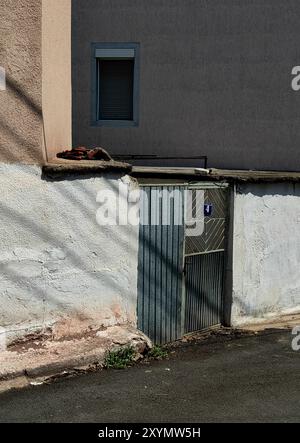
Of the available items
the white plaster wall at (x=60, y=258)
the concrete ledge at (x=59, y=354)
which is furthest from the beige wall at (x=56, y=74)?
the concrete ledge at (x=59, y=354)

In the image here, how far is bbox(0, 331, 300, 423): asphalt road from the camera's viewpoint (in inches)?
235

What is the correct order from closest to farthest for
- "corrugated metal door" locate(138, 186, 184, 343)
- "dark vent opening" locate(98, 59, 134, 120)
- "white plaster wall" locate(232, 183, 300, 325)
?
"corrugated metal door" locate(138, 186, 184, 343) → "white plaster wall" locate(232, 183, 300, 325) → "dark vent opening" locate(98, 59, 134, 120)

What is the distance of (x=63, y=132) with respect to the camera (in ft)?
28.7

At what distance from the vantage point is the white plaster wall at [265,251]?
9.75m

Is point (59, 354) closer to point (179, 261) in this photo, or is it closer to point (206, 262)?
point (179, 261)

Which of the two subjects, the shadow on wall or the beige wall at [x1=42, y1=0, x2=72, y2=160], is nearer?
the shadow on wall

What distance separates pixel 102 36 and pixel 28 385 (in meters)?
8.50

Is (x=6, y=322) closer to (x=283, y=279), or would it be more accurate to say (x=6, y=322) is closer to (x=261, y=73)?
(x=283, y=279)

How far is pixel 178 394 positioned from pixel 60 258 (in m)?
2.03

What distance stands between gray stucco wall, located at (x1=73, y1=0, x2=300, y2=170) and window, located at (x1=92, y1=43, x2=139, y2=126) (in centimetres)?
15

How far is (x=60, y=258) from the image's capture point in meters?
7.52

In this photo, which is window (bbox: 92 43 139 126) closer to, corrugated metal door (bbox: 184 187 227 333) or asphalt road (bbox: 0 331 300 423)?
corrugated metal door (bbox: 184 187 227 333)

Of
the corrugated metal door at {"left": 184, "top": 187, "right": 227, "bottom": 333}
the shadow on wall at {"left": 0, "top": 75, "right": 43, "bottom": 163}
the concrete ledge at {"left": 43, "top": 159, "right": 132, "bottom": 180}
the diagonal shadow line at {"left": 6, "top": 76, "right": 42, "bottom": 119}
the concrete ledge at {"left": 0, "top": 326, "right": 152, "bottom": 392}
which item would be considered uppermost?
the diagonal shadow line at {"left": 6, "top": 76, "right": 42, "bottom": 119}

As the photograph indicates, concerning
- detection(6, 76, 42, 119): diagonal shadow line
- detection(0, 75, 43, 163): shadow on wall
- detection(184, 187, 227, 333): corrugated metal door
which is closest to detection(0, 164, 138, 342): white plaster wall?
detection(0, 75, 43, 163): shadow on wall
